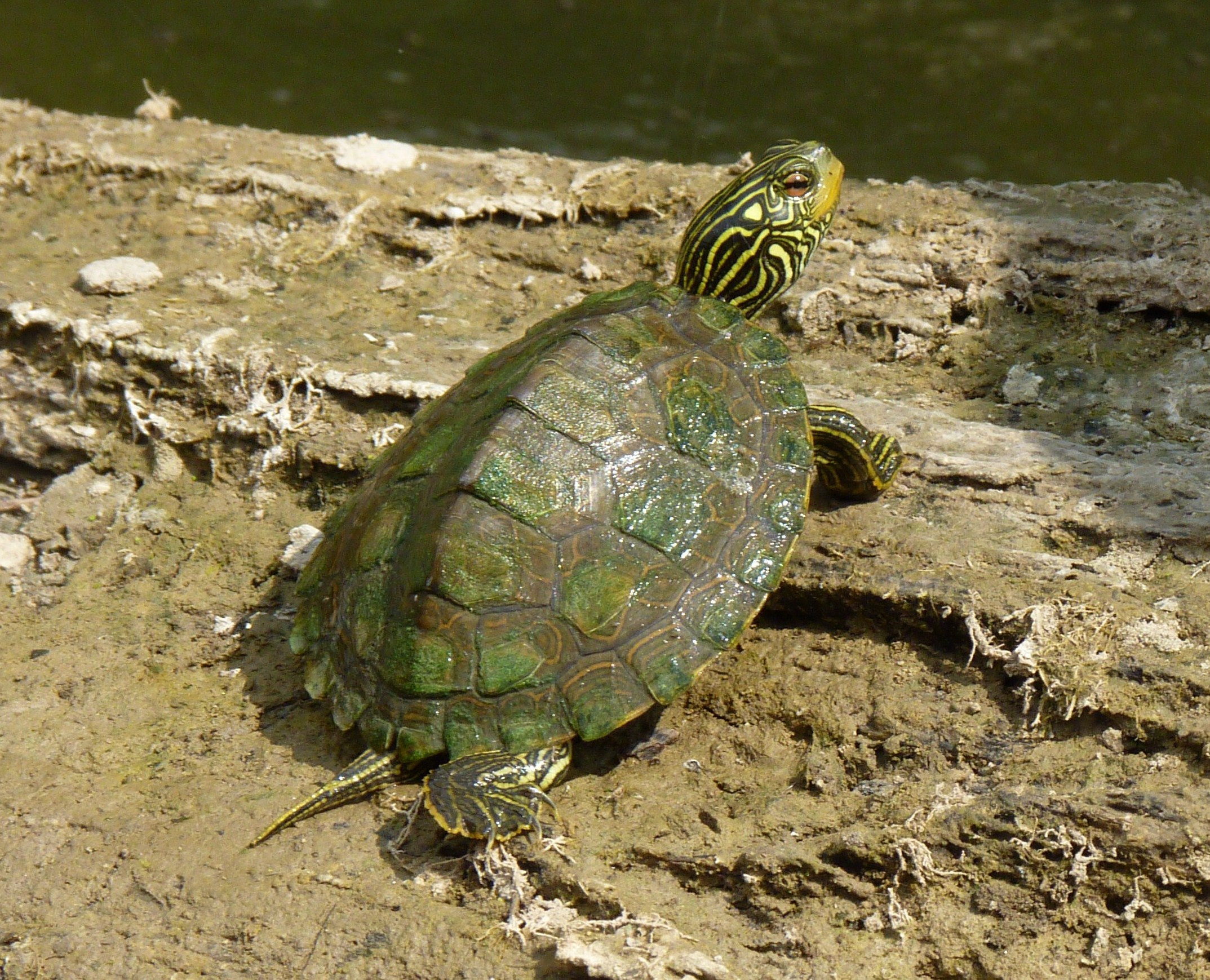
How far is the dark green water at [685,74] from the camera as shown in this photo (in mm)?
9438

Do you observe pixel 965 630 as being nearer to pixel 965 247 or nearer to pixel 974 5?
pixel 965 247

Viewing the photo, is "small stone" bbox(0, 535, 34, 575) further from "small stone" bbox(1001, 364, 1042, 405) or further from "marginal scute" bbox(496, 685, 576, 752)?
"small stone" bbox(1001, 364, 1042, 405)

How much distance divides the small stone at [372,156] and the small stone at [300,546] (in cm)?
213

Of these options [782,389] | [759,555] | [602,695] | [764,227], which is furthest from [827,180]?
[602,695]

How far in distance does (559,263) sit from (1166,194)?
2.69m

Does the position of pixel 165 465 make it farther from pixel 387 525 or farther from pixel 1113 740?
pixel 1113 740

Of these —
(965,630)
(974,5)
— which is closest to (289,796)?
(965,630)

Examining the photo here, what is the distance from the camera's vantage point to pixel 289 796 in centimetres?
314

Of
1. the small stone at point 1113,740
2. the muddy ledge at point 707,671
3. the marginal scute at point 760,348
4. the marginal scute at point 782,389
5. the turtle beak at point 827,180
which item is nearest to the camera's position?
the muddy ledge at point 707,671

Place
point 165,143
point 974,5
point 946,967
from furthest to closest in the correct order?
point 974,5
point 165,143
point 946,967

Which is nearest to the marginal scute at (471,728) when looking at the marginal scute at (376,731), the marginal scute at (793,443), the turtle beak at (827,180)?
the marginal scute at (376,731)

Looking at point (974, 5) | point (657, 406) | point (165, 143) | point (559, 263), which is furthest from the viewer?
point (974, 5)

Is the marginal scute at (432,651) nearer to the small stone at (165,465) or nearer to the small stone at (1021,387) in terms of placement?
the small stone at (165,465)

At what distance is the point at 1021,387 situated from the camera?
13.8ft
